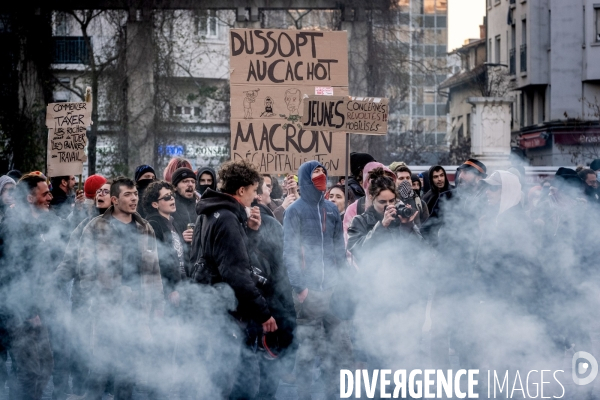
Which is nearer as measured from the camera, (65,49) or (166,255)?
(166,255)

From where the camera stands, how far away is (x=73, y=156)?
9805 mm

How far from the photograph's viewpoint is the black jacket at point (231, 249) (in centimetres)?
536

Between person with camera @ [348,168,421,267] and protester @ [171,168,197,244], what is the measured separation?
1321mm

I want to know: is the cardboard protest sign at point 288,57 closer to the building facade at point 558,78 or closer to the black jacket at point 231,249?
the black jacket at point 231,249

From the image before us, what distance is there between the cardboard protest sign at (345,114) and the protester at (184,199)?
131 cm

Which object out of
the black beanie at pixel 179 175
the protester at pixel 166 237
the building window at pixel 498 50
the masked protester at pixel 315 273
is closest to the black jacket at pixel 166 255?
the protester at pixel 166 237

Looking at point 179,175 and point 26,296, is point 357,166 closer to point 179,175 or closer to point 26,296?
point 179,175

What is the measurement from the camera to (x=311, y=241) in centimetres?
665

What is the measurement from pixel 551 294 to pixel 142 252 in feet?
9.67

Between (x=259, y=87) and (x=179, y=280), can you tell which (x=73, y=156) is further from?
(x=179, y=280)

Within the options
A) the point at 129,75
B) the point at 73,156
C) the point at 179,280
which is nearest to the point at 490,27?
the point at 129,75

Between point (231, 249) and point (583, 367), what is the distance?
292 centimetres

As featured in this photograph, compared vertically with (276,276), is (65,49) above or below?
above

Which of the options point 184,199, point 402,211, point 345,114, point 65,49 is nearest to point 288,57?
point 345,114
